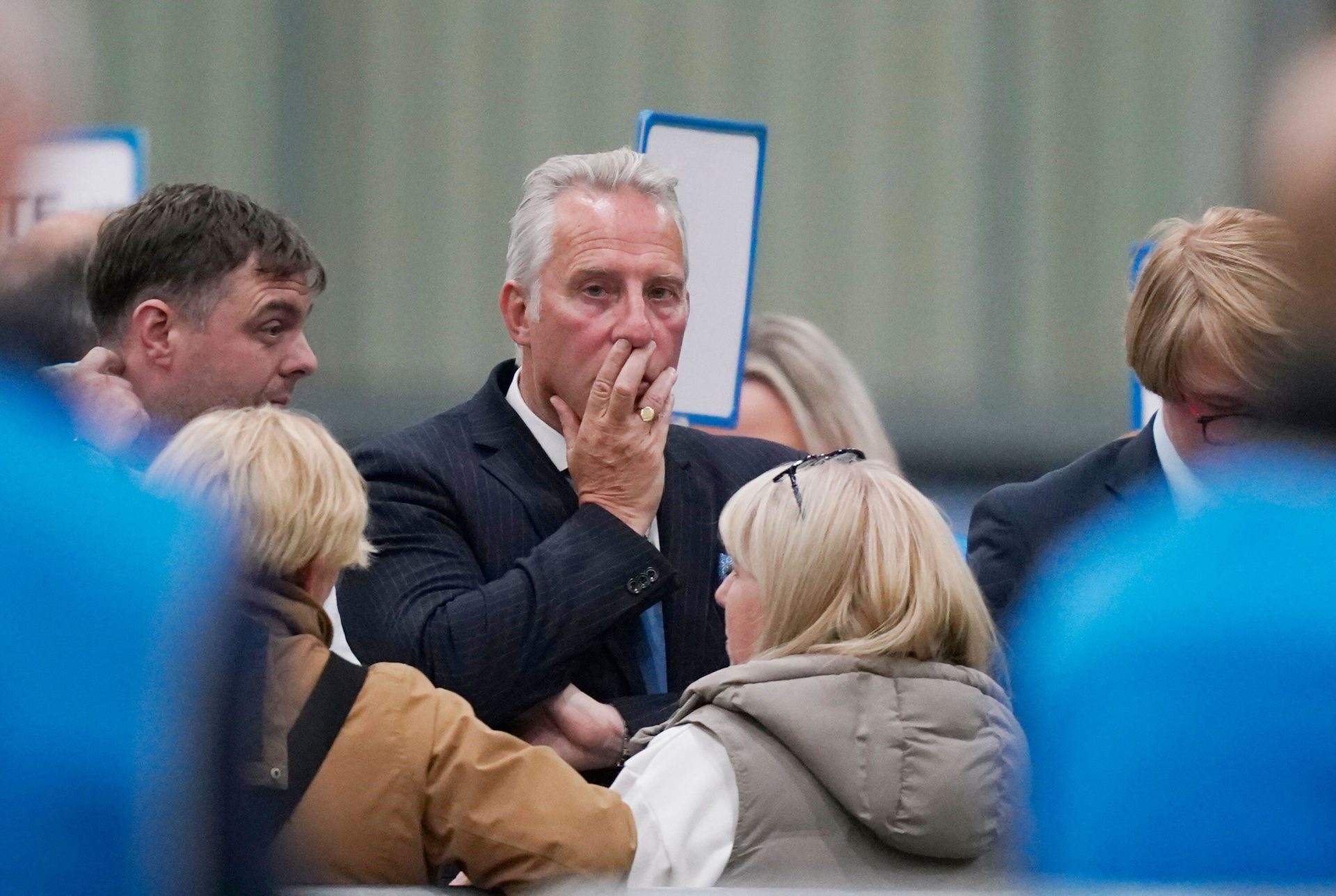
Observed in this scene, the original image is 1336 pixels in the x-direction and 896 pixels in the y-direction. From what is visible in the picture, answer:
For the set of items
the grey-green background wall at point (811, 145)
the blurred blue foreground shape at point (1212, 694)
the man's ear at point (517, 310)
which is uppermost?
the blurred blue foreground shape at point (1212, 694)

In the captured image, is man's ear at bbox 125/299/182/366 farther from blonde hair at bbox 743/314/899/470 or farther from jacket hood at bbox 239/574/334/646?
blonde hair at bbox 743/314/899/470

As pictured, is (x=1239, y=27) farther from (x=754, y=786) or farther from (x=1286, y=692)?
(x=1286, y=692)

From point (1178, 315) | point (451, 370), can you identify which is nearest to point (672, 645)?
point (1178, 315)

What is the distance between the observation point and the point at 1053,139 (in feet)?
32.6

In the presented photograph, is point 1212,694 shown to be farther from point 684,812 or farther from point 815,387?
point 815,387

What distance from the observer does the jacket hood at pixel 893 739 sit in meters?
2.52

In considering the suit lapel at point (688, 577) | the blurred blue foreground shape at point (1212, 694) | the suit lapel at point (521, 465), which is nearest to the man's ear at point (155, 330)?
the suit lapel at point (521, 465)

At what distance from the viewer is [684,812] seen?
2.50m

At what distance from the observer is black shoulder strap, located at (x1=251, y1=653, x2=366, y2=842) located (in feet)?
7.41

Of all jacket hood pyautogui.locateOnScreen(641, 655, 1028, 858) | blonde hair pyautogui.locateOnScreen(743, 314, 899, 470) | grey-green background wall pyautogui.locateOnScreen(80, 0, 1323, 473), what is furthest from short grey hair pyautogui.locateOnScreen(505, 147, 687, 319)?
grey-green background wall pyautogui.locateOnScreen(80, 0, 1323, 473)

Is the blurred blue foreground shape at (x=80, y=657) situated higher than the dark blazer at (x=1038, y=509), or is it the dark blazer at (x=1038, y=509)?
the blurred blue foreground shape at (x=80, y=657)

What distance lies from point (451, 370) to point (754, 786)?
288 inches

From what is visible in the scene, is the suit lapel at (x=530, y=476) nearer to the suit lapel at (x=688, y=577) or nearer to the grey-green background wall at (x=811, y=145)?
the suit lapel at (x=688, y=577)

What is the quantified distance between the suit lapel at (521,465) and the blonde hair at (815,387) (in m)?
1.53
